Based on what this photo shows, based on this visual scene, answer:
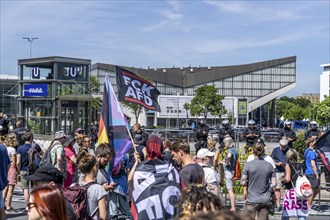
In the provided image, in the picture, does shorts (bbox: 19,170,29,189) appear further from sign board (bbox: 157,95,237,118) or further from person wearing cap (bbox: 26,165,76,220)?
sign board (bbox: 157,95,237,118)

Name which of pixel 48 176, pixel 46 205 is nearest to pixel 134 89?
pixel 48 176

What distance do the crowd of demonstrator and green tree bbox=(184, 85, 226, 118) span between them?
2454 inches

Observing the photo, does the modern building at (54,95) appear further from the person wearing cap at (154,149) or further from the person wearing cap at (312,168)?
the person wearing cap at (154,149)

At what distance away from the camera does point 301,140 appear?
21.9 m

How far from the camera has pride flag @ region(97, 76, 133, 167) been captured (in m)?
8.96

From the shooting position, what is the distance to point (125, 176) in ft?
32.6

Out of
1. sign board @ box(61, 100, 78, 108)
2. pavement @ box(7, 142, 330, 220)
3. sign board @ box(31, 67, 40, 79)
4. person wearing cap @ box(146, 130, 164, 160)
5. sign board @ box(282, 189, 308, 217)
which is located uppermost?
sign board @ box(31, 67, 40, 79)

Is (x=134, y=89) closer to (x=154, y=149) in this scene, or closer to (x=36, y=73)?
(x=154, y=149)

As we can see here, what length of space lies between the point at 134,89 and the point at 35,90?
18.5 m

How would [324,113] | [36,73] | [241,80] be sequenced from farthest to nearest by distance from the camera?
[241,80] → [324,113] → [36,73]

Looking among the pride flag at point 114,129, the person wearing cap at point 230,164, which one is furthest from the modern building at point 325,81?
the pride flag at point 114,129

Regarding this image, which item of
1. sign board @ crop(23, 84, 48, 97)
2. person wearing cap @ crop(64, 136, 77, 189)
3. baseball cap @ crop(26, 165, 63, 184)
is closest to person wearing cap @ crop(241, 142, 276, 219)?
person wearing cap @ crop(64, 136, 77, 189)

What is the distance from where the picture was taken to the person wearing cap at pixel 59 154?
33.0ft

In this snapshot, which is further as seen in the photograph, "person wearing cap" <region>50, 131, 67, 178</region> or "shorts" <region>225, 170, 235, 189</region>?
"shorts" <region>225, 170, 235, 189</region>
